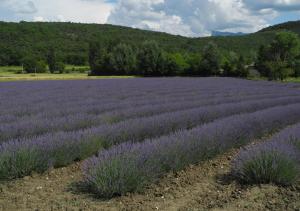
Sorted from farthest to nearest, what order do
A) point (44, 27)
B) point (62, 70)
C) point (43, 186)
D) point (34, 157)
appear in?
point (44, 27) < point (62, 70) < point (34, 157) < point (43, 186)

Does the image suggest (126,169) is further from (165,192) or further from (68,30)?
(68,30)

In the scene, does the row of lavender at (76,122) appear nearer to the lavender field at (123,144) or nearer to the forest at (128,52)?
the lavender field at (123,144)

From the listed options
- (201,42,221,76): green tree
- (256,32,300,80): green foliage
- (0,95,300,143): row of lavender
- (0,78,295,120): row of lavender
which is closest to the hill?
(256,32,300,80): green foliage

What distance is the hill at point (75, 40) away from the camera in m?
88.2

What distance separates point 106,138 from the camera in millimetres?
7102

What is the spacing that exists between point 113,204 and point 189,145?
6.61 ft

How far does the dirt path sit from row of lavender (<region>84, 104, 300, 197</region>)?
0.13m

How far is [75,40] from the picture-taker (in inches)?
4360

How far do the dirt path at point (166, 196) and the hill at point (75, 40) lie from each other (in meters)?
69.6

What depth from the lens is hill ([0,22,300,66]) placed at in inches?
3472

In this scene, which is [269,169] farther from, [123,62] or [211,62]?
[123,62]

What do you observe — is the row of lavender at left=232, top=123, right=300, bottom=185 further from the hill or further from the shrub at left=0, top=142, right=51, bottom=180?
the hill

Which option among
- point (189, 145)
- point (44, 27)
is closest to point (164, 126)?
point (189, 145)

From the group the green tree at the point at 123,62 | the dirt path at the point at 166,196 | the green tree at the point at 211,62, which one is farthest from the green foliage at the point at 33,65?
the dirt path at the point at 166,196
